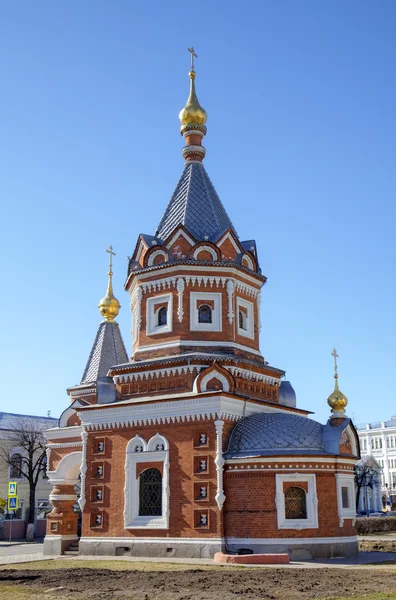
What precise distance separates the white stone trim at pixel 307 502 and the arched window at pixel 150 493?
3.62 m

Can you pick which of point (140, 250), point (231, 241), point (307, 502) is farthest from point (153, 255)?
point (307, 502)

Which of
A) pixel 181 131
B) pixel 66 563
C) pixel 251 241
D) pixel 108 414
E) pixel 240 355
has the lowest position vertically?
pixel 66 563

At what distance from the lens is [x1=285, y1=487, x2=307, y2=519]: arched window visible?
18341 millimetres

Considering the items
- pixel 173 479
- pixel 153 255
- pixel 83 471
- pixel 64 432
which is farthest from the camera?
pixel 64 432

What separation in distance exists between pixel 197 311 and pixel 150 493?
5751 millimetres

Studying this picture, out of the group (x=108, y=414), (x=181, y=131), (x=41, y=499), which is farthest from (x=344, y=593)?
(x=41, y=499)

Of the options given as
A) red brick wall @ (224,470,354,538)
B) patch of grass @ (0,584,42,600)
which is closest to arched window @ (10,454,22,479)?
red brick wall @ (224,470,354,538)

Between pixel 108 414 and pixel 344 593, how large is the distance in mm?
11392

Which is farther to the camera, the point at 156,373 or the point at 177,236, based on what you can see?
the point at 177,236

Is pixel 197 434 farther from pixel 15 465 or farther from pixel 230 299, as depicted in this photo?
pixel 15 465

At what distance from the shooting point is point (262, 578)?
1327 centimetres

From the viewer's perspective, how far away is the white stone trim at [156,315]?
2164cm

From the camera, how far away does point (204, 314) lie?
Answer: 2177cm

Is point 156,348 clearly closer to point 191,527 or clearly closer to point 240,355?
point 240,355
